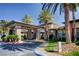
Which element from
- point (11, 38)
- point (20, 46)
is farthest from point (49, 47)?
point (11, 38)

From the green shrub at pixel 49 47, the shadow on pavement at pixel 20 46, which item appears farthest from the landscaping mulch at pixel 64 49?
the shadow on pavement at pixel 20 46

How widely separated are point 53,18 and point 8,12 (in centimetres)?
172

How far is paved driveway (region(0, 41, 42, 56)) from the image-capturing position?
748cm

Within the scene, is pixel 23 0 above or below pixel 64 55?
above

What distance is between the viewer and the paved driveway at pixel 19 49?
24.5ft

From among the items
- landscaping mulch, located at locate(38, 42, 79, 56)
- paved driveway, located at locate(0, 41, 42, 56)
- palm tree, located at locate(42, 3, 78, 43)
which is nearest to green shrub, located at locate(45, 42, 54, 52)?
landscaping mulch, located at locate(38, 42, 79, 56)

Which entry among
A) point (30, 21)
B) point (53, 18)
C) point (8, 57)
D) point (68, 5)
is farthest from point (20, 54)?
point (68, 5)

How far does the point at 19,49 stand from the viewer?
7727mm

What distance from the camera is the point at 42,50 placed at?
25.2 feet

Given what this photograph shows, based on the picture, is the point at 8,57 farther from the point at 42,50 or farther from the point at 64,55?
the point at 64,55

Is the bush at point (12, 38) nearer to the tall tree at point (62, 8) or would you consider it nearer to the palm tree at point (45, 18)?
→ the palm tree at point (45, 18)

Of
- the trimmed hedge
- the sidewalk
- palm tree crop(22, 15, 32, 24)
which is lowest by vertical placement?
the sidewalk

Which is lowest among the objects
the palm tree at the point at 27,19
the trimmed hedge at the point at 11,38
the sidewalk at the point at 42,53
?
the sidewalk at the point at 42,53

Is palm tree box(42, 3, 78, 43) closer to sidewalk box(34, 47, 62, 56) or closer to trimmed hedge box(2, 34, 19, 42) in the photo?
sidewalk box(34, 47, 62, 56)
